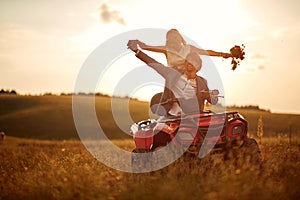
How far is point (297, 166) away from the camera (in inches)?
402

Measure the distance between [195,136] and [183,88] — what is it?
1000 mm

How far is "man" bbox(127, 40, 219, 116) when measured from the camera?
410 inches

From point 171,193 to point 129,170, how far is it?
9.98 feet

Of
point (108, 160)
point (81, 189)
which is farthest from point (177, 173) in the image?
point (108, 160)

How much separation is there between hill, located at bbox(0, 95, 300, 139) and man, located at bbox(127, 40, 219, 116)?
139 ft

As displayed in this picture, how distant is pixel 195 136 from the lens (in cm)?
987

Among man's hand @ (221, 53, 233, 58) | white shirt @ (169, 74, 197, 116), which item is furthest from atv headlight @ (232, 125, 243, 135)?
man's hand @ (221, 53, 233, 58)

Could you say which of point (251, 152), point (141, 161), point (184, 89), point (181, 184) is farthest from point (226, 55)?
point (181, 184)

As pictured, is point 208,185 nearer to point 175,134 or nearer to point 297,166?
point 175,134

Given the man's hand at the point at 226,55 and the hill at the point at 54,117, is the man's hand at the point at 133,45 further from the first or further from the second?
the hill at the point at 54,117

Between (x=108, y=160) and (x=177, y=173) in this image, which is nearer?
(x=177, y=173)

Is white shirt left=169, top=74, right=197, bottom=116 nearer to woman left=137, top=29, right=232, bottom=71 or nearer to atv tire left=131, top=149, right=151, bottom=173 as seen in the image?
woman left=137, top=29, right=232, bottom=71

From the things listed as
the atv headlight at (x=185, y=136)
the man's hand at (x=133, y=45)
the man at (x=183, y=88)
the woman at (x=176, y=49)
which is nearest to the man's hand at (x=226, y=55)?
the woman at (x=176, y=49)

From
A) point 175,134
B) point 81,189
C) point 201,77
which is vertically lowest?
point 81,189
